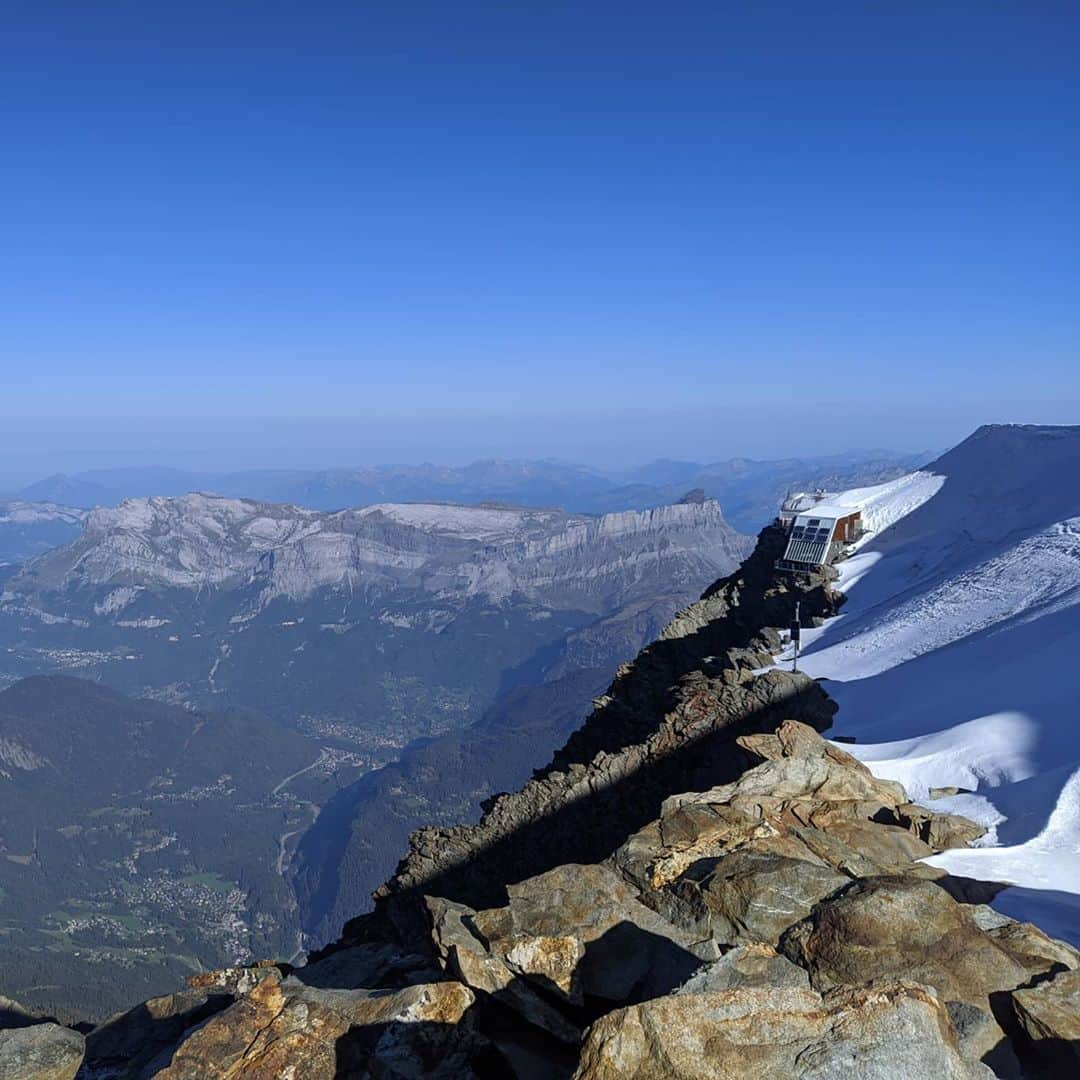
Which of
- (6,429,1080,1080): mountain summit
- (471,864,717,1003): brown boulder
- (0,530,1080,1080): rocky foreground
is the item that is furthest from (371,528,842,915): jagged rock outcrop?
(471,864,717,1003): brown boulder

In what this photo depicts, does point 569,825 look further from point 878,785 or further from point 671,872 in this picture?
point 671,872

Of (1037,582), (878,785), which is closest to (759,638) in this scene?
(1037,582)

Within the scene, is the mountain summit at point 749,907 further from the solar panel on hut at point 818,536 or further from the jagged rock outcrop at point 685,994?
the solar panel on hut at point 818,536

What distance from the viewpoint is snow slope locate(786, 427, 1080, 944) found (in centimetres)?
2333

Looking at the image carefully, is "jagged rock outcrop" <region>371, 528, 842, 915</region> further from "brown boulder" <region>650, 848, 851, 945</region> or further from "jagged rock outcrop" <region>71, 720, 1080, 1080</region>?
"jagged rock outcrop" <region>71, 720, 1080, 1080</region>

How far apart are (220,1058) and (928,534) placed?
63.5 m

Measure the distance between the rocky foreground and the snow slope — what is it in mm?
1982

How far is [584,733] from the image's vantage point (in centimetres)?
4947

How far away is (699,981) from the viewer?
11.0m

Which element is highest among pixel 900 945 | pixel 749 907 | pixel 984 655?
pixel 900 945

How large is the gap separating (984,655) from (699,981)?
107 ft

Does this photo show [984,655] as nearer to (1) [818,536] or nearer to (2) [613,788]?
(2) [613,788]

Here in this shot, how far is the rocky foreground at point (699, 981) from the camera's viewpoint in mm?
9805

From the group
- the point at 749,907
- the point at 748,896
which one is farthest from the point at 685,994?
the point at 748,896
